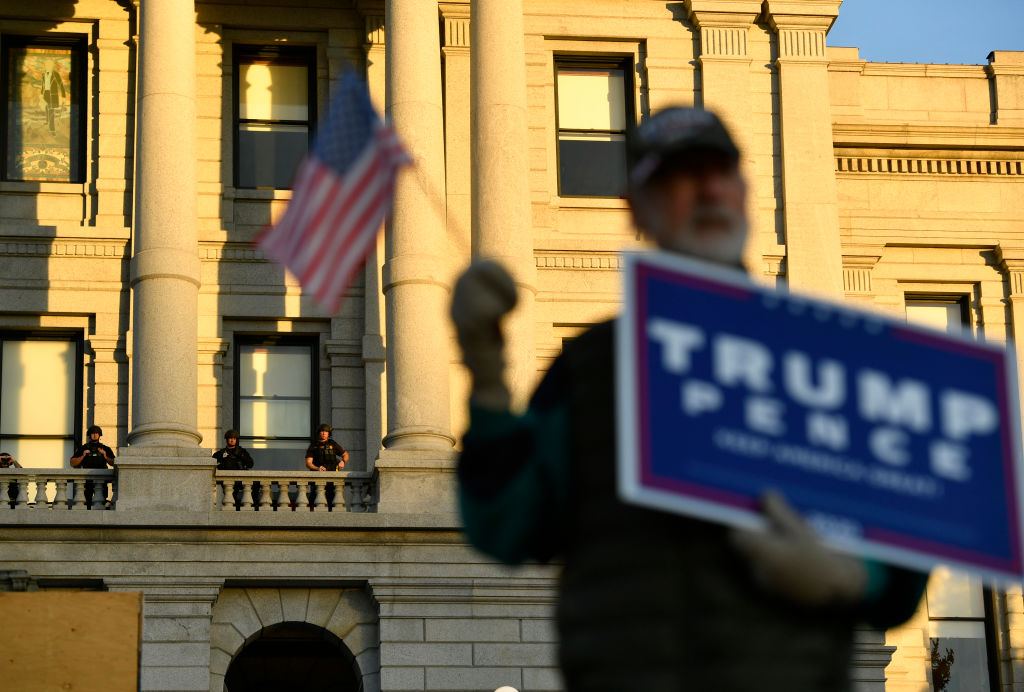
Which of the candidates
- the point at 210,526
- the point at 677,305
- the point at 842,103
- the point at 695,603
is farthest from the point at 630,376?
the point at 842,103

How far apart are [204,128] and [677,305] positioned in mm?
27417

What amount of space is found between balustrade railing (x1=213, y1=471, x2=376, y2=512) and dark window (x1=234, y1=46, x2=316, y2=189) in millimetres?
5584

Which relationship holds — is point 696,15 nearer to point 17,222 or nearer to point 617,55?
point 617,55

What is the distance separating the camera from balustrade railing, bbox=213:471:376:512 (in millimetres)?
27094

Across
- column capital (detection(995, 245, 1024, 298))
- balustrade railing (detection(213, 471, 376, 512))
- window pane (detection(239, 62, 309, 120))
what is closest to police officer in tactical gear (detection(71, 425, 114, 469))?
balustrade railing (detection(213, 471, 376, 512))

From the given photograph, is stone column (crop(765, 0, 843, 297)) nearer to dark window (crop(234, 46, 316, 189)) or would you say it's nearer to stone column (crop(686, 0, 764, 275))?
stone column (crop(686, 0, 764, 275))

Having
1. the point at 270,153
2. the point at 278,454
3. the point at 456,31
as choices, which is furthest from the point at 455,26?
the point at 278,454

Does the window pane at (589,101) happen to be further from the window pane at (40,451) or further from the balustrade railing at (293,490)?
the window pane at (40,451)

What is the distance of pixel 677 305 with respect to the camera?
4.01m

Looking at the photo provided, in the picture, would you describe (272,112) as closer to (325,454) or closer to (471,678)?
(325,454)

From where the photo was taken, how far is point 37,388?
30.0 metres

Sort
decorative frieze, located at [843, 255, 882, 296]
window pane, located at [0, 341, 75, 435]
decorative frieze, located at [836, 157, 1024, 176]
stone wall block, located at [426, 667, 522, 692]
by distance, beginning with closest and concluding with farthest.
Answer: stone wall block, located at [426, 667, 522, 692], window pane, located at [0, 341, 75, 435], decorative frieze, located at [843, 255, 882, 296], decorative frieze, located at [836, 157, 1024, 176]

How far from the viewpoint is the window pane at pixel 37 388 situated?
29719mm

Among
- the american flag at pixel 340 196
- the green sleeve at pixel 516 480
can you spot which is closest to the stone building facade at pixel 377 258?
the american flag at pixel 340 196
